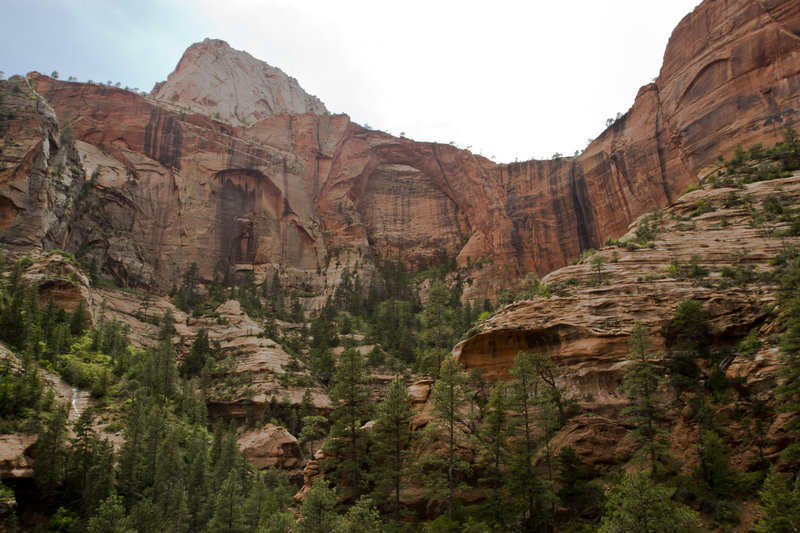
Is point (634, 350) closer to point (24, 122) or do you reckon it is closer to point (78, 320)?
point (78, 320)

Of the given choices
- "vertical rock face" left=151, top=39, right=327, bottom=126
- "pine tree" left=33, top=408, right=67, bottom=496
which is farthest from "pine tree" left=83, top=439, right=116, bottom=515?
"vertical rock face" left=151, top=39, right=327, bottom=126

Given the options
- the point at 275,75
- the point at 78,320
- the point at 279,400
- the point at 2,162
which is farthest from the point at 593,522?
the point at 275,75

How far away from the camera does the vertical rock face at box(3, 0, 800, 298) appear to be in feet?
189

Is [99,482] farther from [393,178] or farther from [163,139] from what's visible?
[393,178]

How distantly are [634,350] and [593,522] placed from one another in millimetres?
9735

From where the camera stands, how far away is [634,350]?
29.2 m

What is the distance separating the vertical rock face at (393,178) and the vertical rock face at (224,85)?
3524cm

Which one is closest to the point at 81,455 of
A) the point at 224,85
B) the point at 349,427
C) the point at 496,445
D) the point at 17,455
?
the point at 17,455

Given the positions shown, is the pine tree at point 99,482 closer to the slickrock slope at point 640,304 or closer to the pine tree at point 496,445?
the pine tree at point 496,445

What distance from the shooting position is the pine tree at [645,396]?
88.2 feet

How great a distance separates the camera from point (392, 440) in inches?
1202

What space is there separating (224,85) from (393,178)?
6951cm

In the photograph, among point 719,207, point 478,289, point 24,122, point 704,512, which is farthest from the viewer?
point 478,289

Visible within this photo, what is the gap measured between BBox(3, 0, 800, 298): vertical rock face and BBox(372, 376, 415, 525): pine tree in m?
47.9
